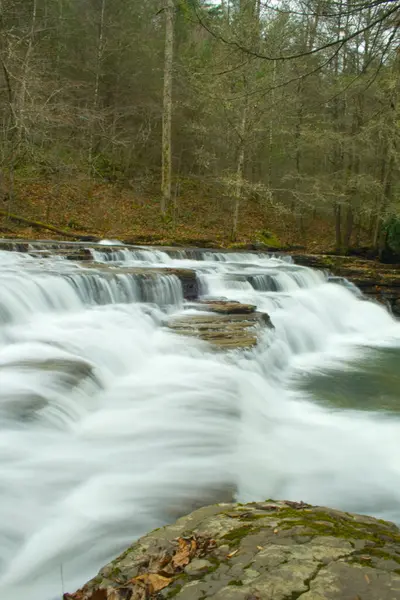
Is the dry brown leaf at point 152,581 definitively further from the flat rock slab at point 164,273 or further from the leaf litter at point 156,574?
the flat rock slab at point 164,273

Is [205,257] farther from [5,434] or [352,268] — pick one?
[5,434]

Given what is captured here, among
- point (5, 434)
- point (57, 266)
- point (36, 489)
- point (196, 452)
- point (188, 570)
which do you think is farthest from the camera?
point (57, 266)

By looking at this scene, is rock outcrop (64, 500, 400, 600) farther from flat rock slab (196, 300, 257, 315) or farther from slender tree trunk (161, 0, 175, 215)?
slender tree trunk (161, 0, 175, 215)

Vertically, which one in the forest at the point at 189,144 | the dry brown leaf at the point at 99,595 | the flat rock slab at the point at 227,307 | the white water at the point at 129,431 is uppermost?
the forest at the point at 189,144

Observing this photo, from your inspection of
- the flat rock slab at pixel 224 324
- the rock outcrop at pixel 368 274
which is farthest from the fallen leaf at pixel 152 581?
the rock outcrop at pixel 368 274

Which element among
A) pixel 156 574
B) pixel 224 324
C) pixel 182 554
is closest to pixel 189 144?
pixel 224 324

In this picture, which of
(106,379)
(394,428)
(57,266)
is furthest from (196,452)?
(57,266)

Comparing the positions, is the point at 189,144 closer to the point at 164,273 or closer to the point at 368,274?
the point at 368,274

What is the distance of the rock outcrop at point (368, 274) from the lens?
13.8 meters

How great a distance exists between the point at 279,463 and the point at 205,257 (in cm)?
1055

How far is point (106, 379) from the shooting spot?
6117 millimetres

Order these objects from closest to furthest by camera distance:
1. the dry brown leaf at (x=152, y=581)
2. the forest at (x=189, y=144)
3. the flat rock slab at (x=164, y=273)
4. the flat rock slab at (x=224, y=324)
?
the dry brown leaf at (x=152, y=581) → the flat rock slab at (x=224, y=324) → the flat rock slab at (x=164, y=273) → the forest at (x=189, y=144)

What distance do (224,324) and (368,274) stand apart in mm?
7963

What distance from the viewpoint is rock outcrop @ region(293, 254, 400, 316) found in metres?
13.8
